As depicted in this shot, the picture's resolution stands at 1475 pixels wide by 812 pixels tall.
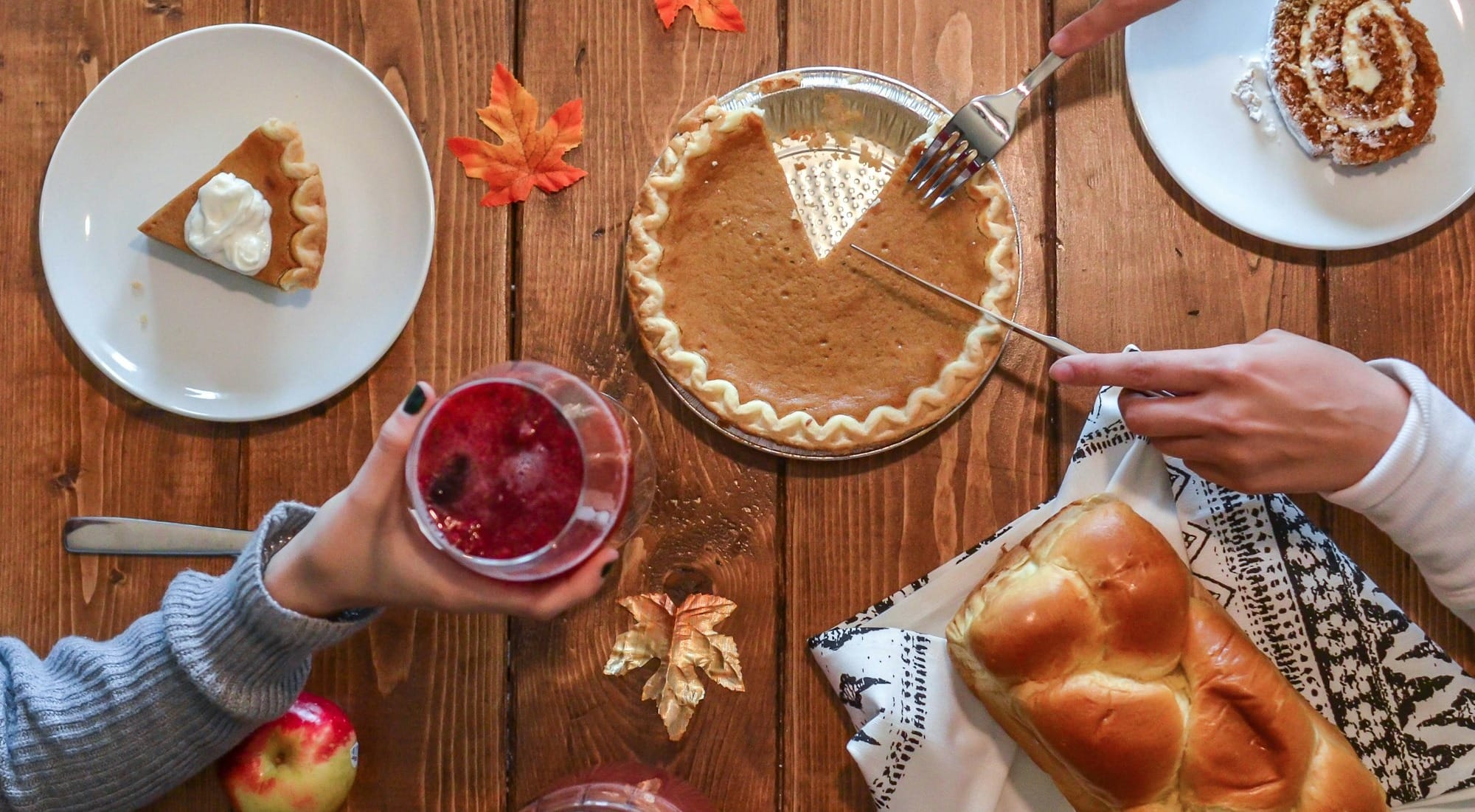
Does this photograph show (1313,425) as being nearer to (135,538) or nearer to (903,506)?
(903,506)

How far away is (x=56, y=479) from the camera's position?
1657 mm

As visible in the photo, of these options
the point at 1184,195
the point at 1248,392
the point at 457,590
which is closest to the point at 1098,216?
the point at 1184,195

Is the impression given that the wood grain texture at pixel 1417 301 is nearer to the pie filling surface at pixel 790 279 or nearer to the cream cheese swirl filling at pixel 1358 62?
the cream cheese swirl filling at pixel 1358 62

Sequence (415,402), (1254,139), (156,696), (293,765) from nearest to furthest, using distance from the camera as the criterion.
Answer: (415,402) < (156,696) < (293,765) < (1254,139)

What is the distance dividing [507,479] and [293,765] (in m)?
0.68

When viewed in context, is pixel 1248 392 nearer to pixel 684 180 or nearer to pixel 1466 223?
pixel 1466 223

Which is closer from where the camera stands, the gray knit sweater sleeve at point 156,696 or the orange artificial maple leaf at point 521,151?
the gray knit sweater sleeve at point 156,696

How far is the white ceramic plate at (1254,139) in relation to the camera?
1.61 m

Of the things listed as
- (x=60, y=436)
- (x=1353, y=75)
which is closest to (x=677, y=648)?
(x=60, y=436)

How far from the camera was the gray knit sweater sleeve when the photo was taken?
1.41 meters

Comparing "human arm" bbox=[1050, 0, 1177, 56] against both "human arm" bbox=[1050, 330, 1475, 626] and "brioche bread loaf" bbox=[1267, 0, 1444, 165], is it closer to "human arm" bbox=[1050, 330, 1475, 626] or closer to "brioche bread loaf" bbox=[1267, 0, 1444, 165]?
"brioche bread loaf" bbox=[1267, 0, 1444, 165]

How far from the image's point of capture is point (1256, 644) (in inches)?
62.8

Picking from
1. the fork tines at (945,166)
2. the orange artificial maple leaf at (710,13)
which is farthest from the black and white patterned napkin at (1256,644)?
the orange artificial maple leaf at (710,13)

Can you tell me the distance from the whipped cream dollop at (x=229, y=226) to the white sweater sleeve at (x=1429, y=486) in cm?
164
